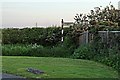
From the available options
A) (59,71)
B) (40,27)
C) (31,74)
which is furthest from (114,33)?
(40,27)

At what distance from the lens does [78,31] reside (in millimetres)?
22672

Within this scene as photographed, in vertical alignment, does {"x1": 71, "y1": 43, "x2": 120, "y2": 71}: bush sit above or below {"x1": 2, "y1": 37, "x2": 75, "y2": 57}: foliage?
above

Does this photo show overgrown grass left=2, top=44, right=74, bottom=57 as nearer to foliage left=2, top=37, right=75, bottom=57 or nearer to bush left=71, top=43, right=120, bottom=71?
foliage left=2, top=37, right=75, bottom=57

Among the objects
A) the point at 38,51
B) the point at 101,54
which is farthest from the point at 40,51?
the point at 101,54

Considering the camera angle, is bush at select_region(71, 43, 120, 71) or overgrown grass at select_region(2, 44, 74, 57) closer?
bush at select_region(71, 43, 120, 71)

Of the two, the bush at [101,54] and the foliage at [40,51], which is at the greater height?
the bush at [101,54]

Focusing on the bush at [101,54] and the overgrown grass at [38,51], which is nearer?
the bush at [101,54]

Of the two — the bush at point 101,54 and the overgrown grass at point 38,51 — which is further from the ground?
the bush at point 101,54

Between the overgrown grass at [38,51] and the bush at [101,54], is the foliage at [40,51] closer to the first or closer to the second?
the overgrown grass at [38,51]

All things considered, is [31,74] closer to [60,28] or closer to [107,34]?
Answer: [107,34]

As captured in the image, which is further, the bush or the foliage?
the foliage

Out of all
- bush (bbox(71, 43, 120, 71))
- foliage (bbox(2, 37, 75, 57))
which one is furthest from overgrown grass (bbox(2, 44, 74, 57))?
bush (bbox(71, 43, 120, 71))

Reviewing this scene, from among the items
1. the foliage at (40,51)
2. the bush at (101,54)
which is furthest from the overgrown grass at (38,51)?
the bush at (101,54)

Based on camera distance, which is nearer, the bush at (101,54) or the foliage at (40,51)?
the bush at (101,54)
